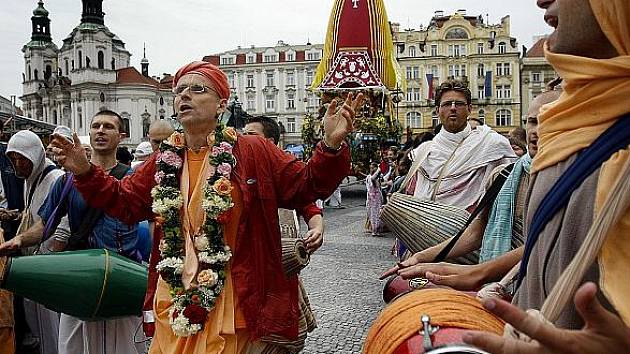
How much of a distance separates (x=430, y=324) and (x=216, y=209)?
151 cm

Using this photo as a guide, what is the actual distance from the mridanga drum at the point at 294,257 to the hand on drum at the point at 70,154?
1.09 m

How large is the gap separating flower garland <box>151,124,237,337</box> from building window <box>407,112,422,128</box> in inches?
2468

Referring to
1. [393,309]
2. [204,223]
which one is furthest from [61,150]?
[393,309]

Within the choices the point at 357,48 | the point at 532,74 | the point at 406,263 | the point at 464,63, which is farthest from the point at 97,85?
the point at 406,263

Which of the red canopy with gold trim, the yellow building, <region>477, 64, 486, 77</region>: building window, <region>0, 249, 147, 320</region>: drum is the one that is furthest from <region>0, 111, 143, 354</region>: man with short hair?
<region>477, 64, 486, 77</region>: building window

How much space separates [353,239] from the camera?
12828 mm

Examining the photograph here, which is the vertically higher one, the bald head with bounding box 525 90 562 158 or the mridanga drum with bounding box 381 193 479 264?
the bald head with bounding box 525 90 562 158

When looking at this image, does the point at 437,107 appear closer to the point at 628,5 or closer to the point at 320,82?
the point at 628,5

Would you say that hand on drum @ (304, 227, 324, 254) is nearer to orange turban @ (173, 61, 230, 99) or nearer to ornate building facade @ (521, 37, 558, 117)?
orange turban @ (173, 61, 230, 99)

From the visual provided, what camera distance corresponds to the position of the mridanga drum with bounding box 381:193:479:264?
356cm

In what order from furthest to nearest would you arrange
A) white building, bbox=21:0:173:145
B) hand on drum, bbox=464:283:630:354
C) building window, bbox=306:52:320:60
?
white building, bbox=21:0:173:145 < building window, bbox=306:52:320:60 < hand on drum, bbox=464:283:630:354

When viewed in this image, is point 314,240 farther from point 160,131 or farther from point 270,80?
point 270,80

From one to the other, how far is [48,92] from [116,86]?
13956 mm

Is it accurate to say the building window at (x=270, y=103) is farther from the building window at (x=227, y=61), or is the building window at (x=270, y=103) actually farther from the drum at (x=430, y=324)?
the drum at (x=430, y=324)
